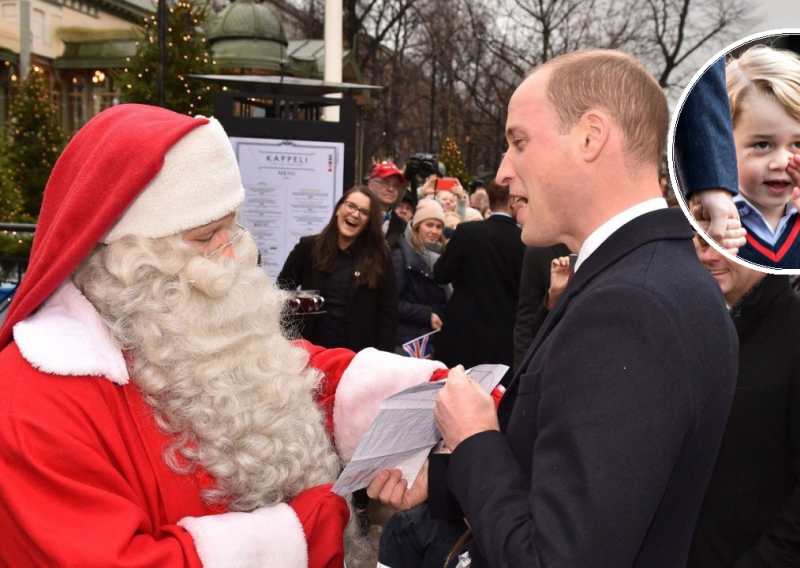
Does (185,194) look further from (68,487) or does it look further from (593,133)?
(593,133)

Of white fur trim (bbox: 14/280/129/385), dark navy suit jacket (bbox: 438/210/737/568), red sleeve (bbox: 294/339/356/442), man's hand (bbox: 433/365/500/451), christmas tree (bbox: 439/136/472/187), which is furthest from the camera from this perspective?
christmas tree (bbox: 439/136/472/187)

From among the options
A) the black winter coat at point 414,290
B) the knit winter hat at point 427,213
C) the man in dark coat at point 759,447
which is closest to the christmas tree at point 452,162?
the knit winter hat at point 427,213

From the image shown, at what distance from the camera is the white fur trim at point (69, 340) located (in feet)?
5.50

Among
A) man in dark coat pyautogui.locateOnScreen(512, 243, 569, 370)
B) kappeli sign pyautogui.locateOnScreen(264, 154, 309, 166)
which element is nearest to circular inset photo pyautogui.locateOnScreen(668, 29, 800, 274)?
man in dark coat pyautogui.locateOnScreen(512, 243, 569, 370)

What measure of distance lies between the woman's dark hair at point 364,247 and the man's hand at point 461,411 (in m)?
3.65

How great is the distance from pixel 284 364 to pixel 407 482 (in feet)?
1.56

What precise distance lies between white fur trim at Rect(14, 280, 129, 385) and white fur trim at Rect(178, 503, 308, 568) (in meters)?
0.39

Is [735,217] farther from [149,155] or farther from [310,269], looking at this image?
[310,269]

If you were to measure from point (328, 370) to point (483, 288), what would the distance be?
11.0 feet

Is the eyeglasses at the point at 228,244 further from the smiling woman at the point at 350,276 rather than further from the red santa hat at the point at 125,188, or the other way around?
the smiling woman at the point at 350,276

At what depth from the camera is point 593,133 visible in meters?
1.49

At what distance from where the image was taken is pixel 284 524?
182 centimetres

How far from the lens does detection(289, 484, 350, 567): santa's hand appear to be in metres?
1.87

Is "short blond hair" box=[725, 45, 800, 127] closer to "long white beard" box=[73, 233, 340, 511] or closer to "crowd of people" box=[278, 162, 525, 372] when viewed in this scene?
"long white beard" box=[73, 233, 340, 511]
